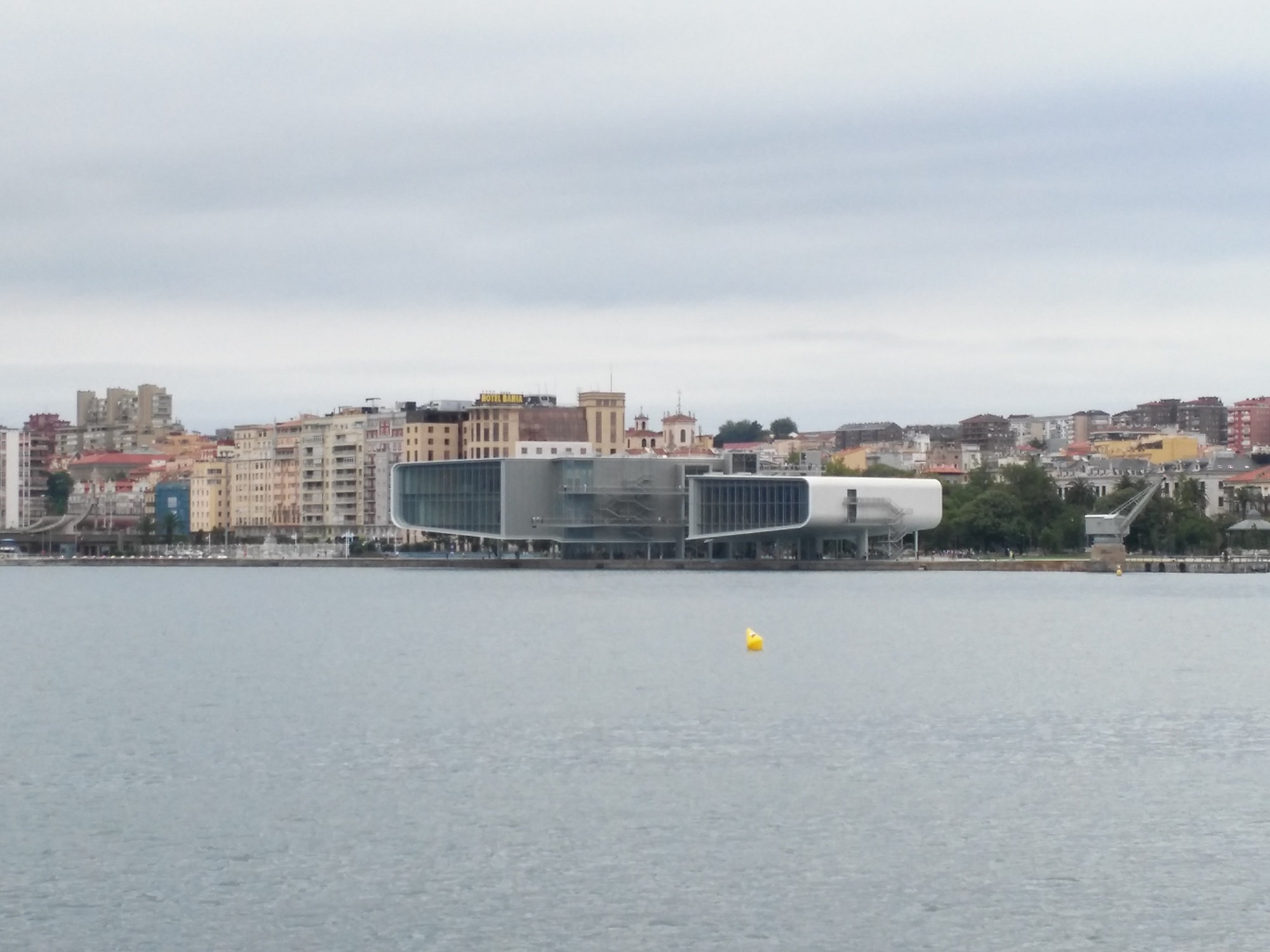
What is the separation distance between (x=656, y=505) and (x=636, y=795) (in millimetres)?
79690

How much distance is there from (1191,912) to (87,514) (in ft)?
565

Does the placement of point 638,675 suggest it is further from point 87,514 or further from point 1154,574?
Result: point 87,514

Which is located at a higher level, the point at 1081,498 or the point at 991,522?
the point at 1081,498

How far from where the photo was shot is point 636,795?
24406 millimetres

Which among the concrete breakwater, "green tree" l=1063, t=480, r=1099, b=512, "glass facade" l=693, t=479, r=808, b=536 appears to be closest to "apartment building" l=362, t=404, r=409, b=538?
Result: the concrete breakwater

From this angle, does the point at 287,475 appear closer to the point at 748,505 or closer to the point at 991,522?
the point at 991,522

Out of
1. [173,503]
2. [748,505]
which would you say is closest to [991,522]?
[748,505]

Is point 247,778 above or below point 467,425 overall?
below

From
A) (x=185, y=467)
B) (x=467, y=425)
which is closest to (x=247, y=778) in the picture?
(x=467, y=425)

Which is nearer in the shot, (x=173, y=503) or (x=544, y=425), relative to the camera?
(x=544, y=425)

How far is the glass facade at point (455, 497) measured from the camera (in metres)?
103

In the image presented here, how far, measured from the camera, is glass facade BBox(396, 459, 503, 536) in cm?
10300

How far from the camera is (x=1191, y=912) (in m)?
18.5

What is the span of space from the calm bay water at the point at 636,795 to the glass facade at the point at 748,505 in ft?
154
